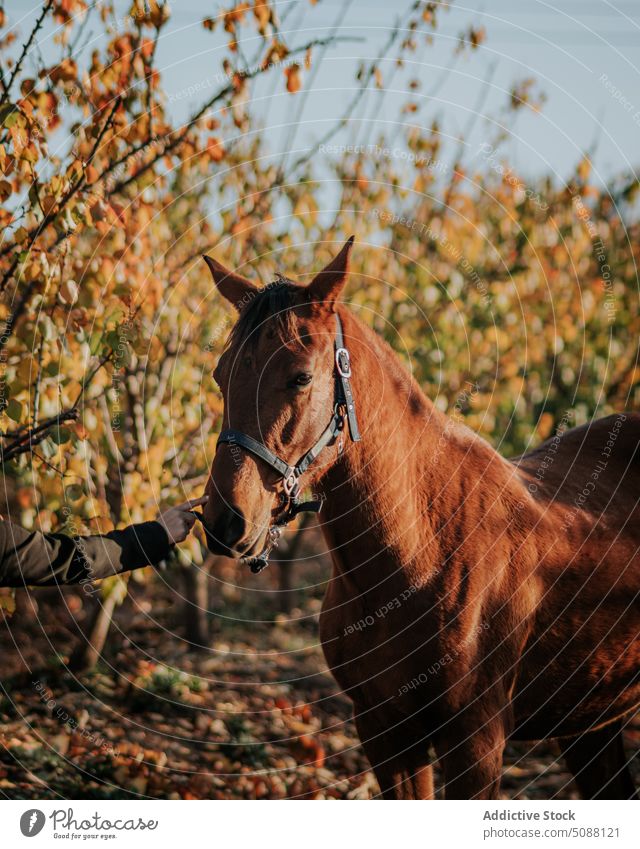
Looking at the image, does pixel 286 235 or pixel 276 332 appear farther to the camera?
pixel 286 235

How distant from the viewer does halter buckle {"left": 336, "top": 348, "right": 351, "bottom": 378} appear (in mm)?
3371

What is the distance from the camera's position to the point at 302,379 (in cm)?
321

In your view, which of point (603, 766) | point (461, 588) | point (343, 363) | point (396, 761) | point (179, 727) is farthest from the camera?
point (179, 727)

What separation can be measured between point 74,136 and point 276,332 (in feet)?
8.49

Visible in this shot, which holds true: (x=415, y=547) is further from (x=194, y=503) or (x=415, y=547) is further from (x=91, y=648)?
(x=91, y=648)

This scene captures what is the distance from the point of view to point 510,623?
11.8 ft

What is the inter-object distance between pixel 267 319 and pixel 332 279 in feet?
1.21

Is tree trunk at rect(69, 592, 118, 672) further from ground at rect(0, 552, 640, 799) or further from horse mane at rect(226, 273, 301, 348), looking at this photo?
horse mane at rect(226, 273, 301, 348)

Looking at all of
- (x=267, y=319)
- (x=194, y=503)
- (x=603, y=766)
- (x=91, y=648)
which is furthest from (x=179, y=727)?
(x=267, y=319)

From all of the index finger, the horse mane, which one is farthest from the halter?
the index finger

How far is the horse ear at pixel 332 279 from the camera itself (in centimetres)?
331

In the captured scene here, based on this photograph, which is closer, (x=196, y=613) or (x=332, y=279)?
(x=332, y=279)

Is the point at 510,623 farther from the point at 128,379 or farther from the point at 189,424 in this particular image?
the point at 128,379

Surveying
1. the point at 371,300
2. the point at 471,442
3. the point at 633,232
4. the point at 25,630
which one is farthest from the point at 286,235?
the point at 633,232
